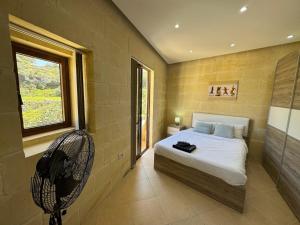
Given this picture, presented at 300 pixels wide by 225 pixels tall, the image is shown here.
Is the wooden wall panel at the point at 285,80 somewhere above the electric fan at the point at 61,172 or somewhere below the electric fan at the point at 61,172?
above

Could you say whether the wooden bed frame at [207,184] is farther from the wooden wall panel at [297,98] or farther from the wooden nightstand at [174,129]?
the wooden nightstand at [174,129]

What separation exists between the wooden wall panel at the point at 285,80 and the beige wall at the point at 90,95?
100 inches

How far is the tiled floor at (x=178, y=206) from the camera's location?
5.07 feet

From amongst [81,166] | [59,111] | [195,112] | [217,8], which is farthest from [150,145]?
[217,8]

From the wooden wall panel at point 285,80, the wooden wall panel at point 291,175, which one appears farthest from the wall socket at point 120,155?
the wooden wall panel at point 285,80

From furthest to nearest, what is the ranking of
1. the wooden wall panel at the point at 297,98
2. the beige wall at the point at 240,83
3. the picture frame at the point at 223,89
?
the picture frame at the point at 223,89 → the beige wall at the point at 240,83 → the wooden wall panel at the point at 297,98

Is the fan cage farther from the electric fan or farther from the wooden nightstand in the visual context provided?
the wooden nightstand

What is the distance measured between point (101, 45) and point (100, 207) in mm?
2085

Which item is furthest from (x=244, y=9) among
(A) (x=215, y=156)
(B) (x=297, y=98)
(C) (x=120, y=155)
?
(C) (x=120, y=155)

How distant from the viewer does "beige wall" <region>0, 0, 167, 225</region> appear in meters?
→ 0.84

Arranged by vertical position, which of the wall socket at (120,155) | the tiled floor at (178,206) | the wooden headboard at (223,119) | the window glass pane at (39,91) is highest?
the window glass pane at (39,91)

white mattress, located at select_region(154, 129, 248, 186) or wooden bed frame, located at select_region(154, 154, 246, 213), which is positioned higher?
white mattress, located at select_region(154, 129, 248, 186)

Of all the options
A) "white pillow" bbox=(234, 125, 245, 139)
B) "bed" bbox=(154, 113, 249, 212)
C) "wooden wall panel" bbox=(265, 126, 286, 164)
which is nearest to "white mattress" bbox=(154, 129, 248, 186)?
"bed" bbox=(154, 113, 249, 212)

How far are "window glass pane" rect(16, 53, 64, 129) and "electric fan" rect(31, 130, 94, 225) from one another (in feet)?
2.39
